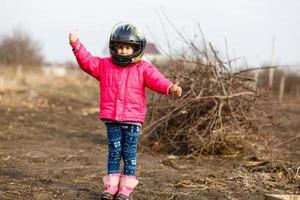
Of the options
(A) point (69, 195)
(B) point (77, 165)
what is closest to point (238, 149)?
(B) point (77, 165)

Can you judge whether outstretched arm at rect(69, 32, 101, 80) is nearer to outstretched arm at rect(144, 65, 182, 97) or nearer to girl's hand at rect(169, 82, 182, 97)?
outstretched arm at rect(144, 65, 182, 97)

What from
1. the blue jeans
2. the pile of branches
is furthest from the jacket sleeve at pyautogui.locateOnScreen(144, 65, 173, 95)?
the pile of branches

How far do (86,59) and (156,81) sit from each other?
0.68 meters

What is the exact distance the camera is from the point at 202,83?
7832 mm

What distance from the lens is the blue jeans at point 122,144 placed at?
4.44m

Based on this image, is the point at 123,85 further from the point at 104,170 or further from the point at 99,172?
the point at 104,170

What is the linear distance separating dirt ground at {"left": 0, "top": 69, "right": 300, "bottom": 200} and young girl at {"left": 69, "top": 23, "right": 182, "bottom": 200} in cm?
36

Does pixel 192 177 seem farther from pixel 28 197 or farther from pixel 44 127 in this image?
pixel 44 127

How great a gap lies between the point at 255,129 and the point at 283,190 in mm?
2595

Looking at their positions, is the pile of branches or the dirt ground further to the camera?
the pile of branches

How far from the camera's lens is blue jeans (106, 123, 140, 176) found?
4441 millimetres

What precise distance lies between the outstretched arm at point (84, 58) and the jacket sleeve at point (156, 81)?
0.46 metres

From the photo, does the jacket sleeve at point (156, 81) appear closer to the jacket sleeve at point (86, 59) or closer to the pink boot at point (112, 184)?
the jacket sleeve at point (86, 59)

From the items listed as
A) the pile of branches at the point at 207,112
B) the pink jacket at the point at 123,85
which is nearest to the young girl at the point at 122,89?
the pink jacket at the point at 123,85
